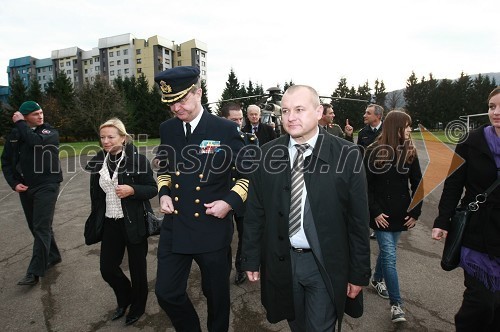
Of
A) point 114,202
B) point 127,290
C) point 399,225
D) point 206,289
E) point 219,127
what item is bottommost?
point 127,290

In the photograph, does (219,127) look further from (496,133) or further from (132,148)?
(496,133)

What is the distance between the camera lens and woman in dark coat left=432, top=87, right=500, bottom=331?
2602 mm

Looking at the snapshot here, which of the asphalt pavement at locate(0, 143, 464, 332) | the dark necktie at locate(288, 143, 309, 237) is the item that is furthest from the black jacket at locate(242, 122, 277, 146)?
the dark necktie at locate(288, 143, 309, 237)

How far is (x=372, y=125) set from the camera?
265 inches

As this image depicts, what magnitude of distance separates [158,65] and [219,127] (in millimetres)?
89409

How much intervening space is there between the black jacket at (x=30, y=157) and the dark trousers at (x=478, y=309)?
5177 millimetres

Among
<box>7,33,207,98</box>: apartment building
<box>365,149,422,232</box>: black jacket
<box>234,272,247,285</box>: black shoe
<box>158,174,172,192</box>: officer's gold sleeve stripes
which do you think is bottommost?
<box>234,272,247,285</box>: black shoe

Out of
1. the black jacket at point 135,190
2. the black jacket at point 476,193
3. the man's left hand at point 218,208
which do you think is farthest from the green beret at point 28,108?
the black jacket at point 476,193

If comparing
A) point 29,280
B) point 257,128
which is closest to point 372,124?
point 257,128

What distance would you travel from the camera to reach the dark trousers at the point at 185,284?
2.81 m

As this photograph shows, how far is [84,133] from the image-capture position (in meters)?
47.7

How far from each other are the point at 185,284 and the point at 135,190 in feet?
3.81

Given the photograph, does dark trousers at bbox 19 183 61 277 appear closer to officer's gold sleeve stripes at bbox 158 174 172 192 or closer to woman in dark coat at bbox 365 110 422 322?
officer's gold sleeve stripes at bbox 158 174 172 192

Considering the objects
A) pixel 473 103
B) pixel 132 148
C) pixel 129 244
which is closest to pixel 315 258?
pixel 129 244
